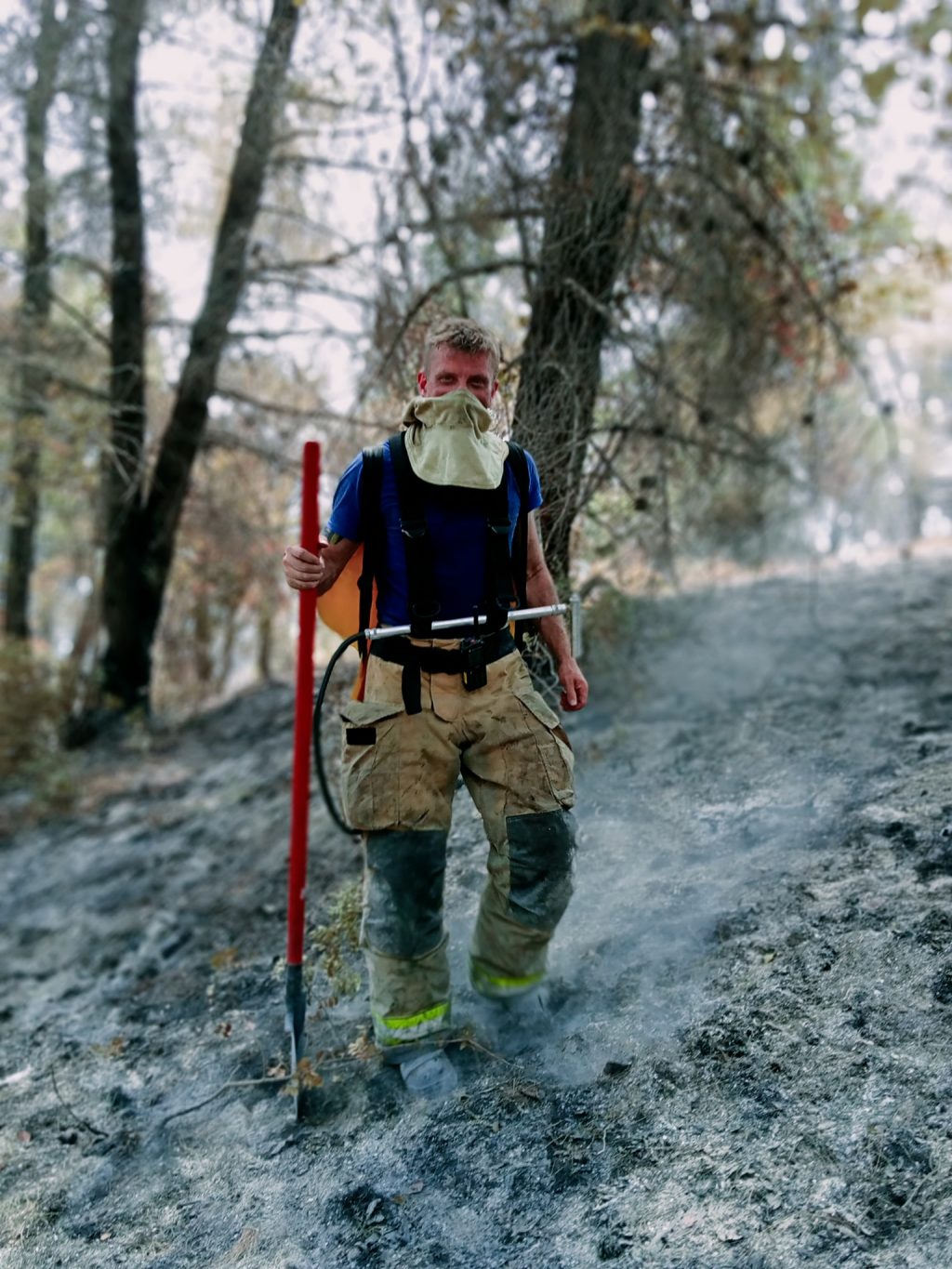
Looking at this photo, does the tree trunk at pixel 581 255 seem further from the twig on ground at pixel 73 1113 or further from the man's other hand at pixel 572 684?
the twig on ground at pixel 73 1113

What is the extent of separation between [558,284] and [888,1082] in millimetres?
3555

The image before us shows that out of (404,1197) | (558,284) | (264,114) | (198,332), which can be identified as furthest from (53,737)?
(404,1197)

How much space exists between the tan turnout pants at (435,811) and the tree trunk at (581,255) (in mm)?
1197

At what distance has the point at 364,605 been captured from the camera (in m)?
2.77

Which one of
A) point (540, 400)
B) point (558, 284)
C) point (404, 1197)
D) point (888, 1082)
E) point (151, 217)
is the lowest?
point (404, 1197)

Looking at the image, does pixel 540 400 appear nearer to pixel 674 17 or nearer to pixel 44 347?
pixel 674 17

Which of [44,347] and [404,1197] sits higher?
[44,347]

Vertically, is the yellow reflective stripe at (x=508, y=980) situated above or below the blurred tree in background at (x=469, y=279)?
below

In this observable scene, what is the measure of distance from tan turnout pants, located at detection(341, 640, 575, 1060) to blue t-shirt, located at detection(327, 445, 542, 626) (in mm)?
154

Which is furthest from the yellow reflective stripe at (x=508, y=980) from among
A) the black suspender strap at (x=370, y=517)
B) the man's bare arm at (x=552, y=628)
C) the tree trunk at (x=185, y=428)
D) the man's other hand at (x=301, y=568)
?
the tree trunk at (x=185, y=428)

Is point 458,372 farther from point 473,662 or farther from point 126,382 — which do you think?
point 126,382

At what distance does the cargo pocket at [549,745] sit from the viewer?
9.09 ft

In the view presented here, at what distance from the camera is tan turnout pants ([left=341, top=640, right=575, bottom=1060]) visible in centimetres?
272

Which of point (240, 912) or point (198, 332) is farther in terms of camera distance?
point (198, 332)
